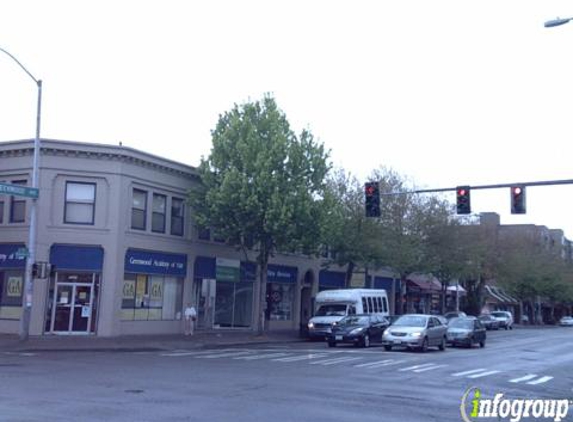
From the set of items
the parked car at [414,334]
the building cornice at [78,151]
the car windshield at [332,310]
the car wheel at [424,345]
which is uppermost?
the building cornice at [78,151]

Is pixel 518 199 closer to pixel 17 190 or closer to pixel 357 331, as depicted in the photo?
pixel 357 331

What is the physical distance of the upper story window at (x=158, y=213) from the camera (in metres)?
35.4

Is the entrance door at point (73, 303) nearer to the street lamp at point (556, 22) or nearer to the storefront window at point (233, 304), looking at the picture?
the storefront window at point (233, 304)

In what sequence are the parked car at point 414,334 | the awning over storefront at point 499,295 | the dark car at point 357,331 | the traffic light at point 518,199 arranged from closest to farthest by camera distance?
the traffic light at point 518,199 → the parked car at point 414,334 → the dark car at point 357,331 → the awning over storefront at point 499,295

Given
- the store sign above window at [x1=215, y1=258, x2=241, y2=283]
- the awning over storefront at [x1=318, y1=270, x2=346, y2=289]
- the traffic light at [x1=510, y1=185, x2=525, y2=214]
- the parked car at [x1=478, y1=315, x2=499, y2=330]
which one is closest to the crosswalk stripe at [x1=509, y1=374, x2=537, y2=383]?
the traffic light at [x1=510, y1=185, x2=525, y2=214]

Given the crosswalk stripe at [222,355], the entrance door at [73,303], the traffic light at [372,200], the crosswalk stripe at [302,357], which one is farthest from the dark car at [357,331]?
the entrance door at [73,303]

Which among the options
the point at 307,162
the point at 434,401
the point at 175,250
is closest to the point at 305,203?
the point at 307,162

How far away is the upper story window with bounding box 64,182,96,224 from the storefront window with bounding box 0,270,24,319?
141 inches

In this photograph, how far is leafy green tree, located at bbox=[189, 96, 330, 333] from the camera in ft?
110

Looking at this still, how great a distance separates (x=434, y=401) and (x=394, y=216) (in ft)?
111

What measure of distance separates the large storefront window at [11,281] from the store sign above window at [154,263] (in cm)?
477

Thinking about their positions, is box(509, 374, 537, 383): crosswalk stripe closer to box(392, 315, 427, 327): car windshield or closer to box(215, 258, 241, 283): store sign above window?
box(392, 315, 427, 327): car windshield

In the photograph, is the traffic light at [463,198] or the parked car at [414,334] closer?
the traffic light at [463,198]

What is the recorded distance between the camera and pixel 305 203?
3397 centimetres
